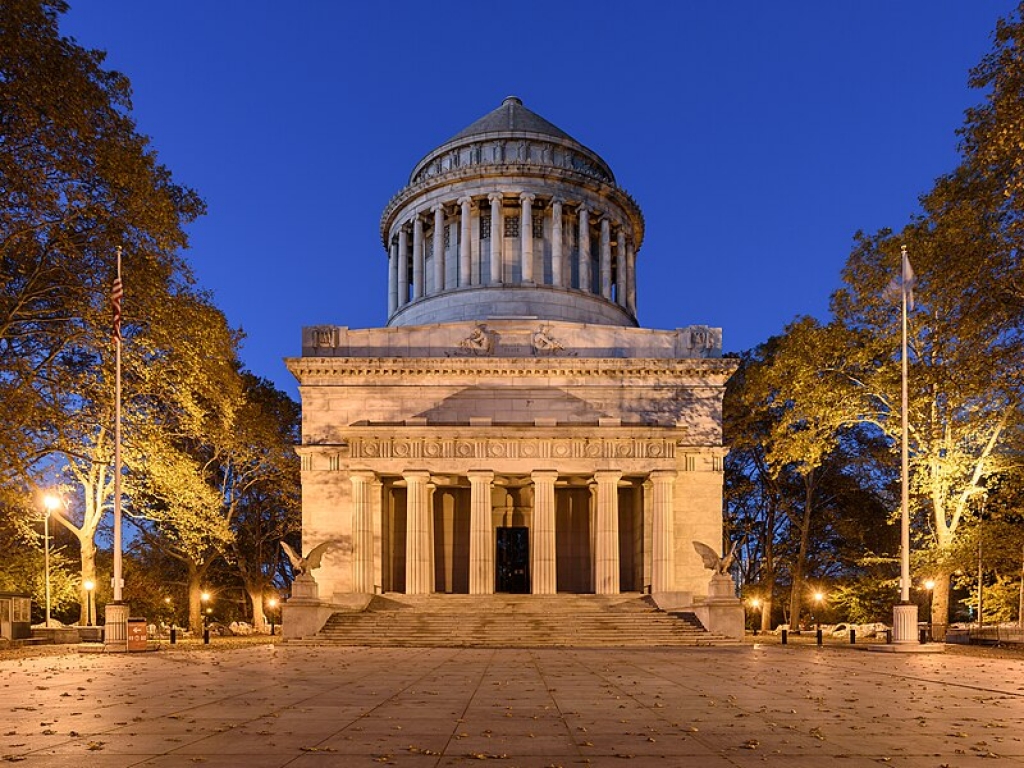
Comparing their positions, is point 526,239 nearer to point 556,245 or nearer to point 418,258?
point 556,245

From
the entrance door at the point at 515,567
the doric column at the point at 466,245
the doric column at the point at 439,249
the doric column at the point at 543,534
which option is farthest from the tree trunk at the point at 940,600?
the doric column at the point at 439,249

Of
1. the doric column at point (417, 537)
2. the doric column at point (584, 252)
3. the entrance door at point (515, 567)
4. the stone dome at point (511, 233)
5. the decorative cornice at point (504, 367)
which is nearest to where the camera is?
the doric column at point (417, 537)

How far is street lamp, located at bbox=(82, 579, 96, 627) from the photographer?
36.0 meters

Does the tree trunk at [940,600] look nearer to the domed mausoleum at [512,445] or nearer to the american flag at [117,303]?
the domed mausoleum at [512,445]

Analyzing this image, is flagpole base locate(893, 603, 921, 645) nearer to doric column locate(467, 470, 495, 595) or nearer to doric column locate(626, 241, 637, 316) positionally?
doric column locate(467, 470, 495, 595)

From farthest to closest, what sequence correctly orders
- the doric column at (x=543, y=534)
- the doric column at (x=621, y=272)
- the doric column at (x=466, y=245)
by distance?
the doric column at (x=621, y=272)
the doric column at (x=466, y=245)
the doric column at (x=543, y=534)

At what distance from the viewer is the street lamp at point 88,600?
36.0 m

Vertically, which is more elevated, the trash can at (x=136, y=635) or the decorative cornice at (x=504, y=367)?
the decorative cornice at (x=504, y=367)

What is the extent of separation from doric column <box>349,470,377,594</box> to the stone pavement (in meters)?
18.1

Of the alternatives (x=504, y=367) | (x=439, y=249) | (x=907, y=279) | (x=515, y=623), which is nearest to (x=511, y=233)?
(x=439, y=249)

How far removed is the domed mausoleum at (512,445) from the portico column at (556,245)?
3.9 inches

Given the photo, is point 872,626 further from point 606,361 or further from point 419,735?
point 419,735

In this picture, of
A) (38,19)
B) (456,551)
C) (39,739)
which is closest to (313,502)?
(456,551)

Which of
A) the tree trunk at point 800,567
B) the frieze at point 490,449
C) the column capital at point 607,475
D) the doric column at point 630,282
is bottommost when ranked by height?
the tree trunk at point 800,567
